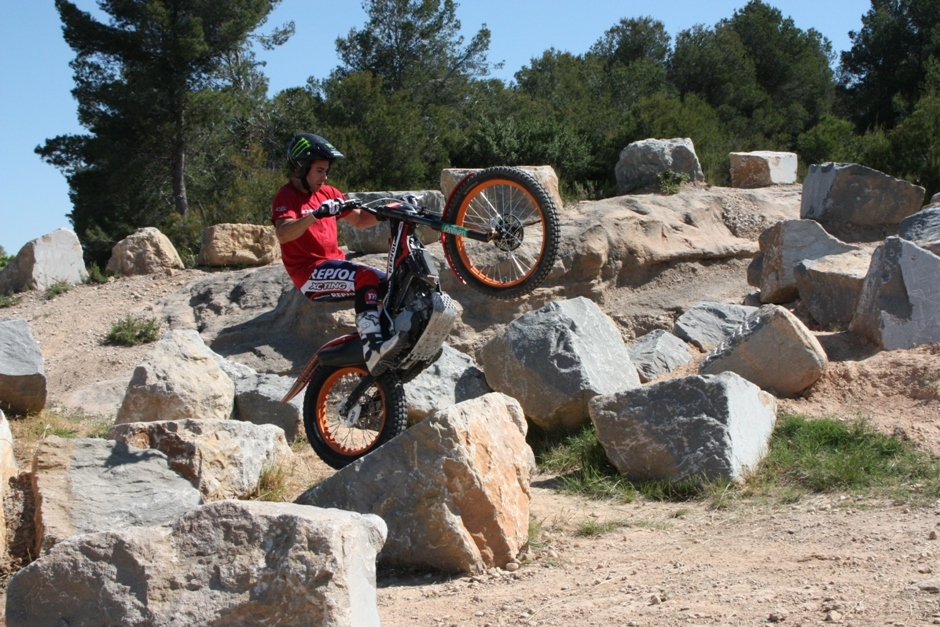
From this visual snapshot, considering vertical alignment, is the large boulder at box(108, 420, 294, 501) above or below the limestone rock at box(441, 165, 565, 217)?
below

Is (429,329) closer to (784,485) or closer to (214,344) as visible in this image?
(784,485)

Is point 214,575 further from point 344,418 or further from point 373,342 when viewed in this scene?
point 344,418

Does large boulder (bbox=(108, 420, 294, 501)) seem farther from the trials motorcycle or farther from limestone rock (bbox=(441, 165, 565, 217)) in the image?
limestone rock (bbox=(441, 165, 565, 217))

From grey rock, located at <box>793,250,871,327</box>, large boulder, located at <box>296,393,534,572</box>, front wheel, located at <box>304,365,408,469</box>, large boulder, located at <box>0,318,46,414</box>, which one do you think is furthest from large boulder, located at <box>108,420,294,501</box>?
grey rock, located at <box>793,250,871,327</box>

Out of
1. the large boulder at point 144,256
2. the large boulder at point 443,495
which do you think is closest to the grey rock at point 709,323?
the large boulder at point 443,495

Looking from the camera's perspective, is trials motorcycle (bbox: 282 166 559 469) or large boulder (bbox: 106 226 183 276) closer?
trials motorcycle (bbox: 282 166 559 469)

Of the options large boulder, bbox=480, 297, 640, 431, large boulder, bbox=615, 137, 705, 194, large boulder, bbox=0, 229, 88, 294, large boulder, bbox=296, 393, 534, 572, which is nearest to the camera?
large boulder, bbox=296, 393, 534, 572

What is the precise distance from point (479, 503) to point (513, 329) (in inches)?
116

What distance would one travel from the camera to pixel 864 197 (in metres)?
10.0

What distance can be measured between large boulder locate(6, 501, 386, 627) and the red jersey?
296 cm

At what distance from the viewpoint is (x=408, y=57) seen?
25.0m

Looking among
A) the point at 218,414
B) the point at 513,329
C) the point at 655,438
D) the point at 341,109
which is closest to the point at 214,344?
the point at 218,414

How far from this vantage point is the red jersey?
5.73 metres

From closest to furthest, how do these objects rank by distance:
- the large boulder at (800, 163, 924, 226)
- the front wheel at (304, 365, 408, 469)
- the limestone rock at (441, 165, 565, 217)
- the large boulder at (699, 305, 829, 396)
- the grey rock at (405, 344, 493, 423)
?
1. the front wheel at (304, 365, 408, 469)
2. the large boulder at (699, 305, 829, 396)
3. the grey rock at (405, 344, 493, 423)
4. the large boulder at (800, 163, 924, 226)
5. the limestone rock at (441, 165, 565, 217)
